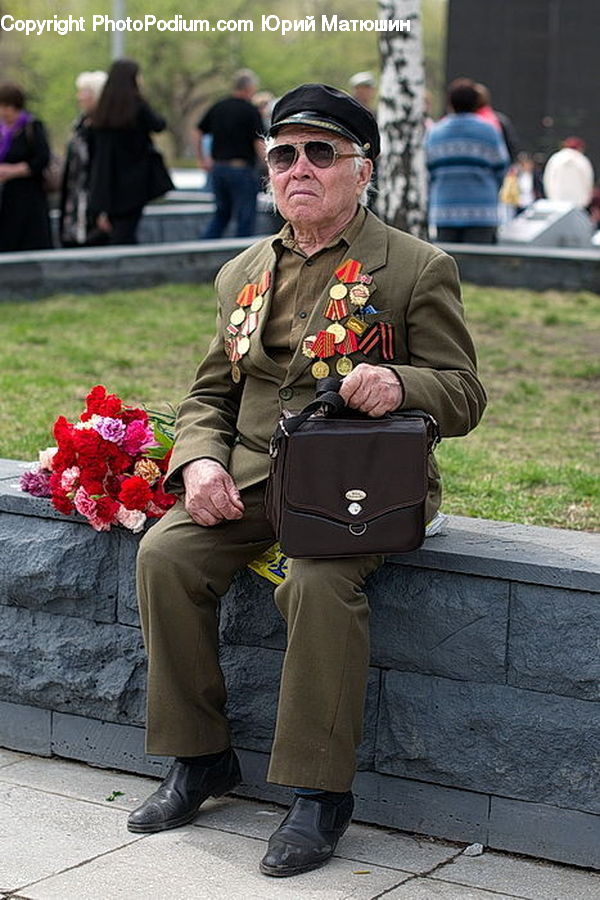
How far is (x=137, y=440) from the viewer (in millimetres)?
4078

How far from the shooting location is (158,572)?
367 centimetres

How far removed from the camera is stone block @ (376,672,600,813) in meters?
3.54

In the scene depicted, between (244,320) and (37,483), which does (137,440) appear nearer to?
(37,483)

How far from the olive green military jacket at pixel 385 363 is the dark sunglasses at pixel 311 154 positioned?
7.5 inches

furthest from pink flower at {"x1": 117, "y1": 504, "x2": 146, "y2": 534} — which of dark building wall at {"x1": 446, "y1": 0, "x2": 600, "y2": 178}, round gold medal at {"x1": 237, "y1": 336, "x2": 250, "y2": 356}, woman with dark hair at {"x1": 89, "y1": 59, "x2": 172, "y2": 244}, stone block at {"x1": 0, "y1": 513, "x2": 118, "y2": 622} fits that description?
dark building wall at {"x1": 446, "y1": 0, "x2": 600, "y2": 178}

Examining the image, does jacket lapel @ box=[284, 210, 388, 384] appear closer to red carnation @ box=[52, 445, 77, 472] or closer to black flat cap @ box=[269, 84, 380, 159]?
black flat cap @ box=[269, 84, 380, 159]

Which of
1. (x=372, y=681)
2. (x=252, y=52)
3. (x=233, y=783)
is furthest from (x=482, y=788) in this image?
(x=252, y=52)

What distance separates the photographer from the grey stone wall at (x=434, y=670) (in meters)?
3.54

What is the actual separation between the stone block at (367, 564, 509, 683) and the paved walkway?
423 mm

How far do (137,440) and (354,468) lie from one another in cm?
83

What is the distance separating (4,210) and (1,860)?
8.72m

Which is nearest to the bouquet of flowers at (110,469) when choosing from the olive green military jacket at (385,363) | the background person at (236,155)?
the olive green military jacket at (385,363)

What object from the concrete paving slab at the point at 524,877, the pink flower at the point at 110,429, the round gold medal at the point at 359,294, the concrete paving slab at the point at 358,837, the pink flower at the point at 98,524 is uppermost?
the round gold medal at the point at 359,294

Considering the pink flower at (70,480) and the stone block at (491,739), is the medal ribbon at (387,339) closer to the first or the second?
the stone block at (491,739)
